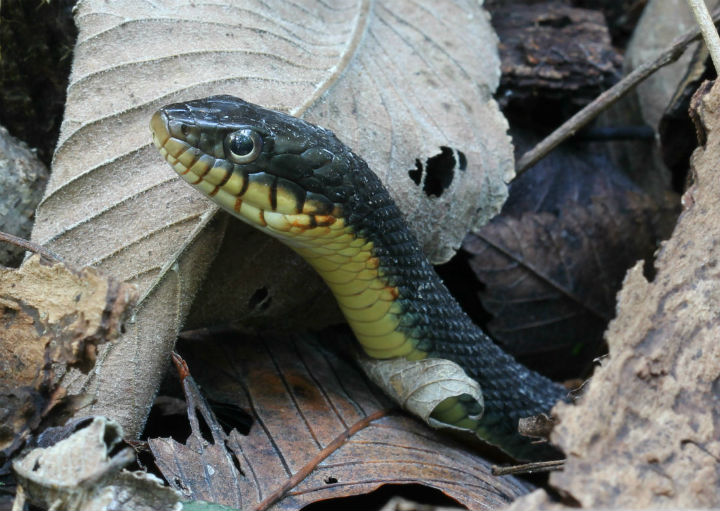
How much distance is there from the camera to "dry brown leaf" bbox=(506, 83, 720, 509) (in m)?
1.68

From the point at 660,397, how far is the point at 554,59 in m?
2.49

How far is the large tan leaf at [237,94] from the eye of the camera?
2.55 meters

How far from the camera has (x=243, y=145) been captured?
262 cm

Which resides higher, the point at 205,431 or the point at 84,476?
the point at 84,476

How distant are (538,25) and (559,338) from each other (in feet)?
5.57

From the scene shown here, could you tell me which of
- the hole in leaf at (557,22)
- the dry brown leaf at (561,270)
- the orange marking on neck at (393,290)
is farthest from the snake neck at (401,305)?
the hole in leaf at (557,22)

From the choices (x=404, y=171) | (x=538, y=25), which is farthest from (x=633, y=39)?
(x=404, y=171)

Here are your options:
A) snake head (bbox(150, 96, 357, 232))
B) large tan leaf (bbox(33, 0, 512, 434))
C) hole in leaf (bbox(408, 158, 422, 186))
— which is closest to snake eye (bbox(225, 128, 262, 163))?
snake head (bbox(150, 96, 357, 232))

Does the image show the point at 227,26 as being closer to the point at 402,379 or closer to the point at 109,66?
the point at 109,66

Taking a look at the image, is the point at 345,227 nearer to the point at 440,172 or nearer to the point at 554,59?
the point at 440,172

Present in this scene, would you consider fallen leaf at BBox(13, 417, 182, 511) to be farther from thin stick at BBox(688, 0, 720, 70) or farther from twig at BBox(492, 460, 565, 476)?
thin stick at BBox(688, 0, 720, 70)

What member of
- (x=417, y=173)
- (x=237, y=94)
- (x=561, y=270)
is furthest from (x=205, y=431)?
(x=561, y=270)

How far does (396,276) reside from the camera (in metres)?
2.88

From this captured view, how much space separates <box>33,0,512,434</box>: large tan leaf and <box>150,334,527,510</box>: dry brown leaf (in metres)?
0.22
